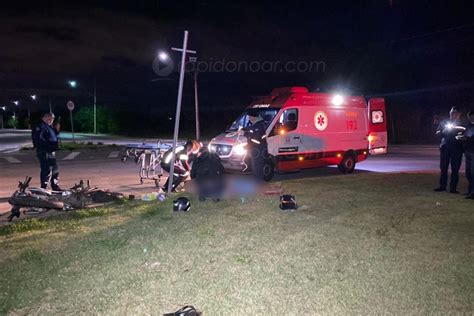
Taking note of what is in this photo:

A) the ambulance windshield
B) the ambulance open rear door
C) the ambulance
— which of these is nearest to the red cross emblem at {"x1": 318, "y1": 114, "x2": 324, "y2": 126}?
the ambulance

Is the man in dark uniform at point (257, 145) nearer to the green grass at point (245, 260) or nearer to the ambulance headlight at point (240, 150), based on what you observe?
the ambulance headlight at point (240, 150)

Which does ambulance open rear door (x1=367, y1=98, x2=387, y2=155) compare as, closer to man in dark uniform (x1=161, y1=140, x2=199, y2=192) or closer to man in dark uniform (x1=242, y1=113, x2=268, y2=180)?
man in dark uniform (x1=242, y1=113, x2=268, y2=180)

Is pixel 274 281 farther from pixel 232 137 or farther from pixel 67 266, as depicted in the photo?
pixel 232 137

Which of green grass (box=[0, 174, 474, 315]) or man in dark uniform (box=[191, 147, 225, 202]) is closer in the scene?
green grass (box=[0, 174, 474, 315])

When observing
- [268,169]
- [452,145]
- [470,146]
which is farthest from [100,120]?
[470,146]

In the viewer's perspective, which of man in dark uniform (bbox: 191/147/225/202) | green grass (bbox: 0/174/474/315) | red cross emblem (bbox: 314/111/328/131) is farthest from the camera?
red cross emblem (bbox: 314/111/328/131)

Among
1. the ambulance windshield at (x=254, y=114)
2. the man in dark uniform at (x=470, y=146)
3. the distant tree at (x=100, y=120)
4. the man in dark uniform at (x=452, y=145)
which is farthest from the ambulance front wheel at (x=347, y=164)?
the distant tree at (x=100, y=120)

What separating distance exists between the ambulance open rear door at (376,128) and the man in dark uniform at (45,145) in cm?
1017

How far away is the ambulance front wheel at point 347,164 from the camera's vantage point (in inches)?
555

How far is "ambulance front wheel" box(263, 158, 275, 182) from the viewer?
12.2 metres

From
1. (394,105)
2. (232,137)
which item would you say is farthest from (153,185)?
(394,105)

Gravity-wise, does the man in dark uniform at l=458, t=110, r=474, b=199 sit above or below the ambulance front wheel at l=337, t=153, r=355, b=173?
above

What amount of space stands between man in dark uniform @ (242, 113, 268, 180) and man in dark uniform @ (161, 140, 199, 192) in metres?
2.52

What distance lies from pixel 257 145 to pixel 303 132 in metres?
1.74
